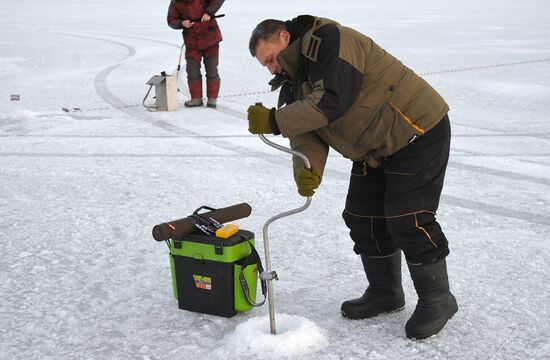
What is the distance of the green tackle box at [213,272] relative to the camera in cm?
320

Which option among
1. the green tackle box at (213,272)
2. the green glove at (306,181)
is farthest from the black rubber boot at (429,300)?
the green tackle box at (213,272)

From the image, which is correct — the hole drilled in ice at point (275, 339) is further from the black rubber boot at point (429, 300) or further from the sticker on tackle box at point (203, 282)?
the black rubber boot at point (429, 300)

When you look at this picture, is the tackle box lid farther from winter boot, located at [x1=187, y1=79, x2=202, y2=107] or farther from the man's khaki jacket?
winter boot, located at [x1=187, y1=79, x2=202, y2=107]

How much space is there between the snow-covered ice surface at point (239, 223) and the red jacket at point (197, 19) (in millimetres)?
868

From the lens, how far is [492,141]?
23.1ft

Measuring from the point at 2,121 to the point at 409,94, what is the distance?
6164mm

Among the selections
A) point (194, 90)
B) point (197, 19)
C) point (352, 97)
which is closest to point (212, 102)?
point (194, 90)

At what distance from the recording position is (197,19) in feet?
28.4

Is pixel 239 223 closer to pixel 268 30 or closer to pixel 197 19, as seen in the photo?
pixel 268 30

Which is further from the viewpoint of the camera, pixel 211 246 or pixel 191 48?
pixel 191 48

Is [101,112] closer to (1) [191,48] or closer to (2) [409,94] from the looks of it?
(1) [191,48]

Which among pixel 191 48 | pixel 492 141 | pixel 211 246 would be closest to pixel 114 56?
pixel 191 48

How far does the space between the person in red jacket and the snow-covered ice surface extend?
15.8 inches

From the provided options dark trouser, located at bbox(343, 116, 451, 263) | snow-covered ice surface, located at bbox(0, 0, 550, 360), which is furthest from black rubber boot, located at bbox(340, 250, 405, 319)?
dark trouser, located at bbox(343, 116, 451, 263)
